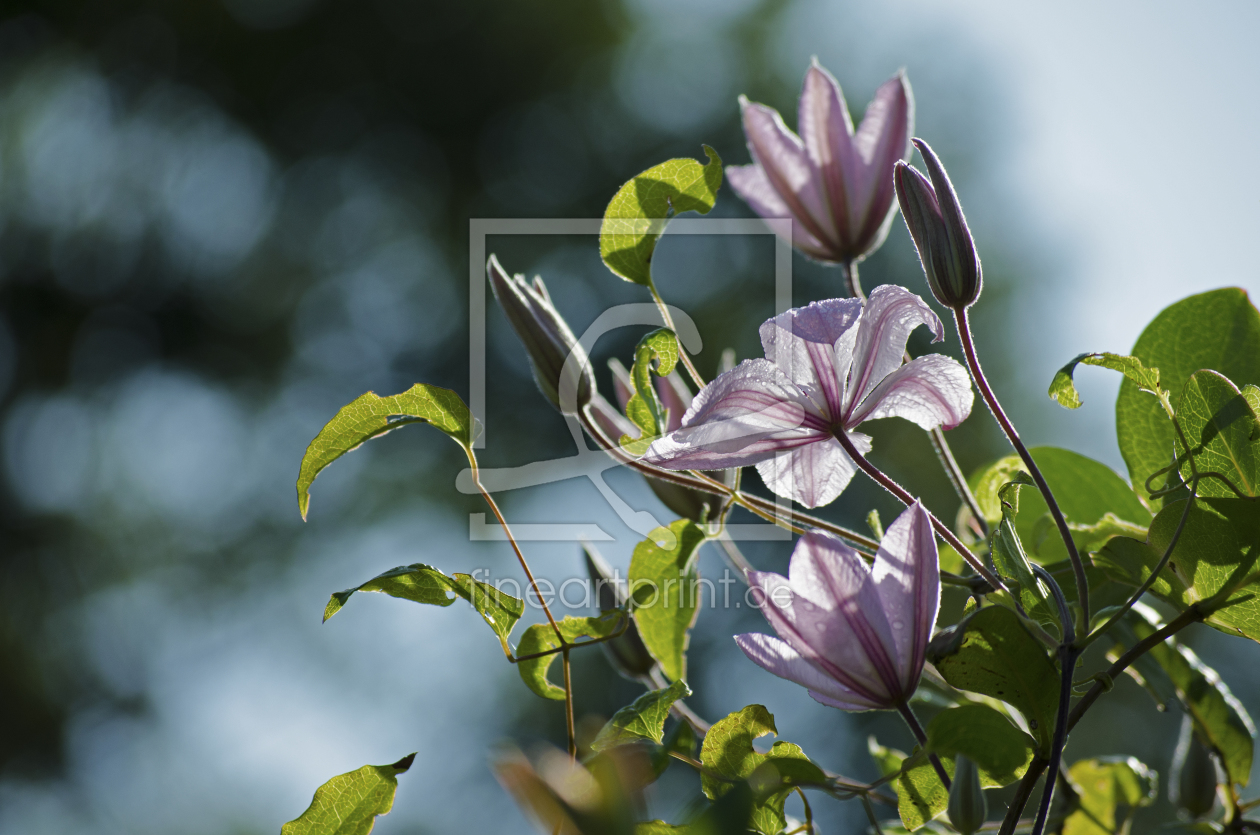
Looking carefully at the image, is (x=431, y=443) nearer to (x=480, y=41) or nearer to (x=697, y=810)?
(x=480, y=41)

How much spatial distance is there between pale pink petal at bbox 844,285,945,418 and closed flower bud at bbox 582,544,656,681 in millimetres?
191

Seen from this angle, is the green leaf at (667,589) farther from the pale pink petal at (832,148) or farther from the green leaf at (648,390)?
the pale pink petal at (832,148)

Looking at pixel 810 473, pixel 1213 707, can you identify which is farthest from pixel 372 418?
pixel 1213 707

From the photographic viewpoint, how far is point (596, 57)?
13.3 ft

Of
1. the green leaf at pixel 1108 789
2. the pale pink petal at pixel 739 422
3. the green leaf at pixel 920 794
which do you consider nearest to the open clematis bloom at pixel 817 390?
the pale pink petal at pixel 739 422

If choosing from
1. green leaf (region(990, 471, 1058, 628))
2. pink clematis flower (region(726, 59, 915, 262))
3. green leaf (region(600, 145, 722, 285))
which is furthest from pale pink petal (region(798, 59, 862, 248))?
green leaf (region(990, 471, 1058, 628))

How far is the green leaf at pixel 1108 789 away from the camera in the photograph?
455 millimetres

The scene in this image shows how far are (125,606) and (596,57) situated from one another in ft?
10.3

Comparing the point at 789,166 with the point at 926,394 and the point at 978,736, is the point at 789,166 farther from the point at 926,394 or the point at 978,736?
the point at 978,736

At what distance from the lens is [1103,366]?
293mm

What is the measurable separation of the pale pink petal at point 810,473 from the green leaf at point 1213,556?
105 mm

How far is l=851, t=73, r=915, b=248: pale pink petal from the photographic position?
1.62 ft

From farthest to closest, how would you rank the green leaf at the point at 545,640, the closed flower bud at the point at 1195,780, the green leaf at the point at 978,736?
the closed flower bud at the point at 1195,780 → the green leaf at the point at 545,640 → the green leaf at the point at 978,736

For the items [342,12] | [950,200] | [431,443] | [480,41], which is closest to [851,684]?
[950,200]
